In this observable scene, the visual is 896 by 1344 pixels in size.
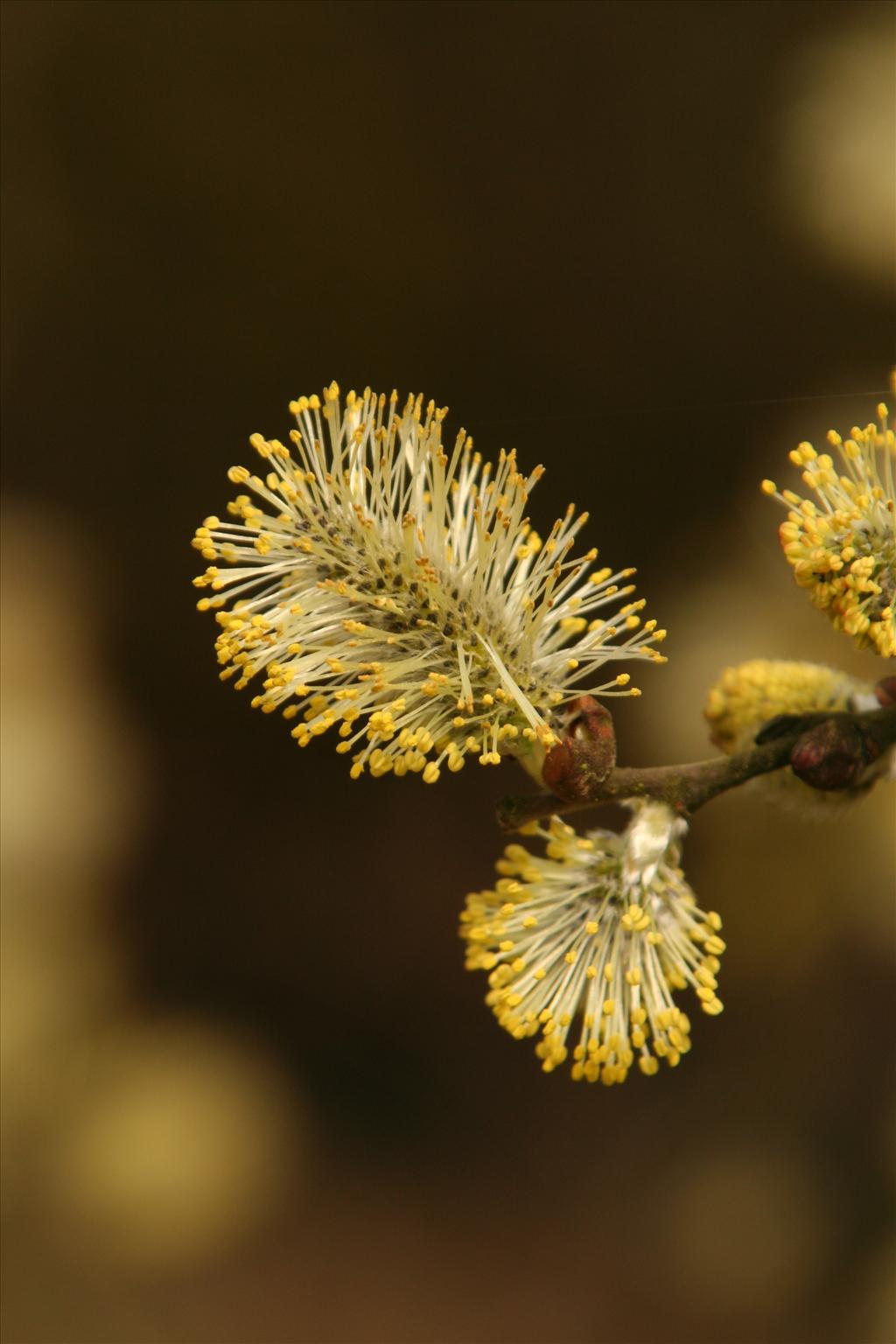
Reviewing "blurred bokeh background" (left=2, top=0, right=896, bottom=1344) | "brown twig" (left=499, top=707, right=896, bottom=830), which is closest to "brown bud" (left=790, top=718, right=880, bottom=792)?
"brown twig" (left=499, top=707, right=896, bottom=830)

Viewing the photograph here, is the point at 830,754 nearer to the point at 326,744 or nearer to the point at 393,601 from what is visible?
the point at 393,601

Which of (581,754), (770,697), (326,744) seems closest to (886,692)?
(770,697)

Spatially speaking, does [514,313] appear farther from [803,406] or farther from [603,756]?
[603,756]

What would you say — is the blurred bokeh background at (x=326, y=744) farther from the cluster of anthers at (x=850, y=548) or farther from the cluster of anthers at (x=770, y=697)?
the cluster of anthers at (x=850, y=548)

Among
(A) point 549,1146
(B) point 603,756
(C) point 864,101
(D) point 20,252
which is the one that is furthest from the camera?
(A) point 549,1146

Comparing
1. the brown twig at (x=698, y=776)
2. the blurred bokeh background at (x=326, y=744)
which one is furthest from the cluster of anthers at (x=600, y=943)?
the blurred bokeh background at (x=326, y=744)

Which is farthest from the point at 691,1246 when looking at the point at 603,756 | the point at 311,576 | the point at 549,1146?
the point at 311,576
